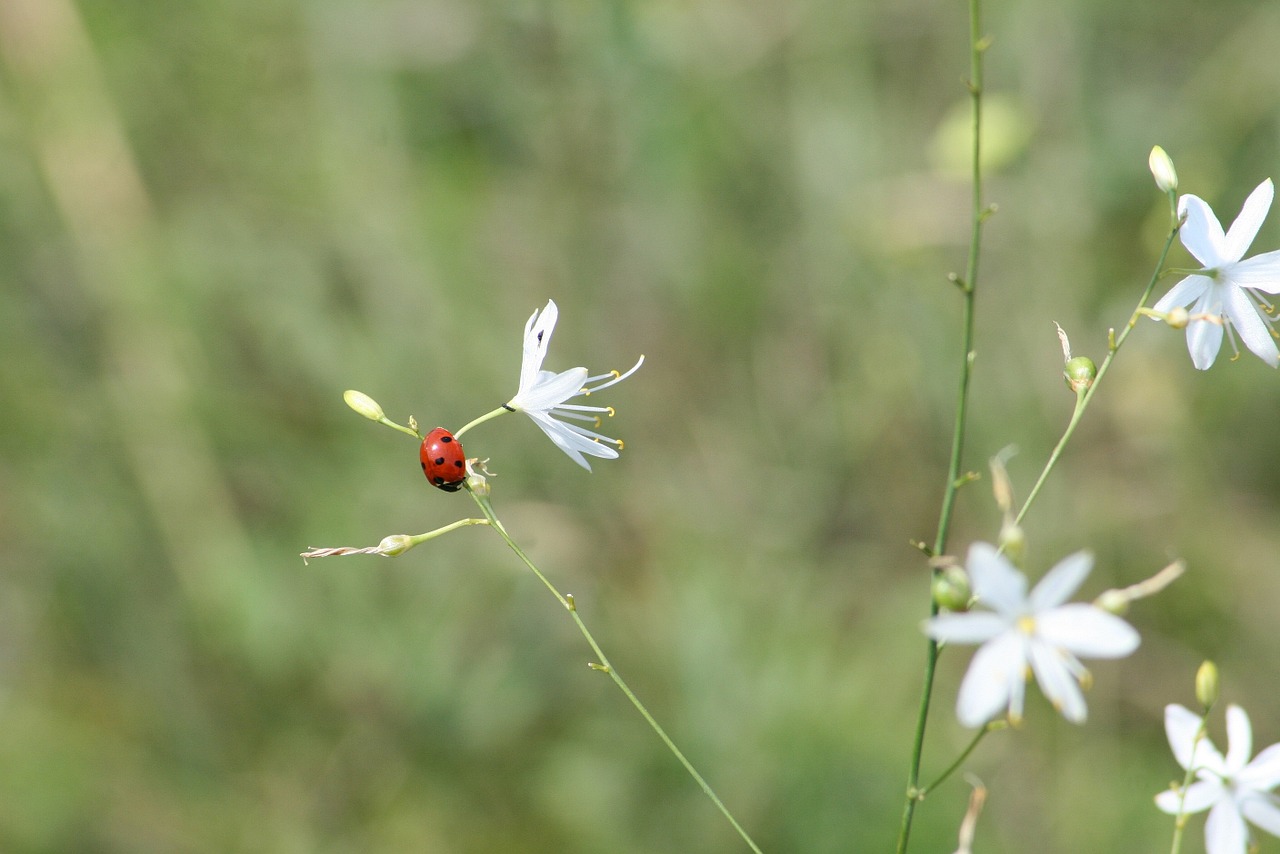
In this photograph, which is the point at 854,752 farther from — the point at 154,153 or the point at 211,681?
the point at 154,153

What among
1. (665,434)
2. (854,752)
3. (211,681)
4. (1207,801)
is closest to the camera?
(1207,801)


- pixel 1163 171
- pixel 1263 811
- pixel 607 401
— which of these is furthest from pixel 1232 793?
pixel 607 401

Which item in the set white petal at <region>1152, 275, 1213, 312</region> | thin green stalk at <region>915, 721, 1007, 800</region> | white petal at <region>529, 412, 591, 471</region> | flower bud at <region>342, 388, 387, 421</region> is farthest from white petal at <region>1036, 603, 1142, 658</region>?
flower bud at <region>342, 388, 387, 421</region>

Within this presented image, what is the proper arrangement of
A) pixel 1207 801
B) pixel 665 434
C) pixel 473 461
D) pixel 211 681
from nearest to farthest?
pixel 1207 801, pixel 473 461, pixel 211 681, pixel 665 434

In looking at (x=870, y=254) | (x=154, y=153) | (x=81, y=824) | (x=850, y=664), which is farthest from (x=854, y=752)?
(x=154, y=153)

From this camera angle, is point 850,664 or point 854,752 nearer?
point 854,752

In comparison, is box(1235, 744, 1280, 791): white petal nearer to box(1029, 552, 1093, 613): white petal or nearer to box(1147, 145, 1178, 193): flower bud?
box(1029, 552, 1093, 613): white petal
